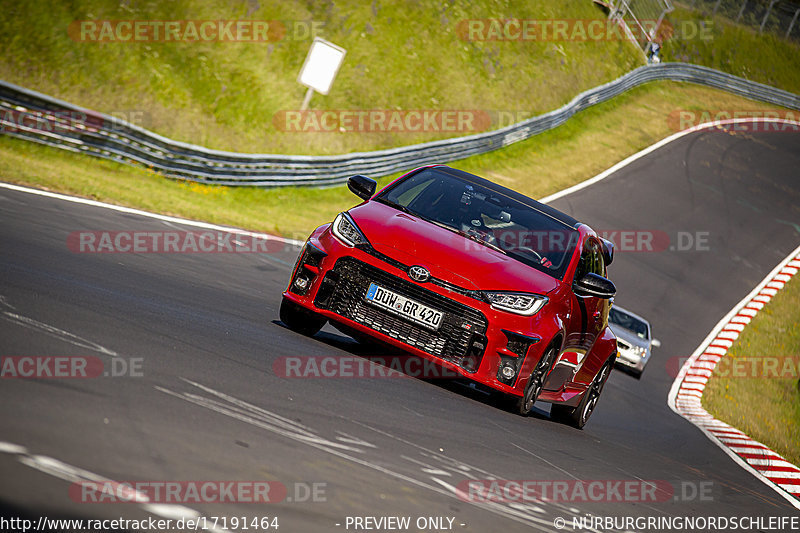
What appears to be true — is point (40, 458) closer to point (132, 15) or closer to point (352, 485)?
point (352, 485)

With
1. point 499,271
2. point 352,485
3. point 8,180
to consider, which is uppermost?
point 499,271

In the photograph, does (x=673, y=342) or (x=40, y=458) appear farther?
(x=673, y=342)

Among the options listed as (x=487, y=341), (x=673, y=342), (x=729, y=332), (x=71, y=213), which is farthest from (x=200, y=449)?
(x=729, y=332)

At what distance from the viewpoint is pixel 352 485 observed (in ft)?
16.7

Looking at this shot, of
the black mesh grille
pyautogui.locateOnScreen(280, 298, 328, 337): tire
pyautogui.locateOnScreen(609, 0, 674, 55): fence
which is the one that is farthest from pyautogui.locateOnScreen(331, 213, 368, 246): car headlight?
pyautogui.locateOnScreen(609, 0, 674, 55): fence

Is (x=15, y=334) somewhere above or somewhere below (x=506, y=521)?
below

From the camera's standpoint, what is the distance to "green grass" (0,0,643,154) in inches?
889

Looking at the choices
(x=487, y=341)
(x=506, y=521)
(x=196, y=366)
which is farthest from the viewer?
(x=487, y=341)

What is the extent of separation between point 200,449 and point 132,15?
22.5 m

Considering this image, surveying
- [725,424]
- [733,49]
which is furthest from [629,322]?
[733,49]

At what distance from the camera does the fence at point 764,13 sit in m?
53.2

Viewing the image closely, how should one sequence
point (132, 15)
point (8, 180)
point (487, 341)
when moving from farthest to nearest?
1. point (132, 15)
2. point (8, 180)
3. point (487, 341)

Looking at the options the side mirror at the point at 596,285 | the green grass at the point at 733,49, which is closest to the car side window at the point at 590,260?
the side mirror at the point at 596,285

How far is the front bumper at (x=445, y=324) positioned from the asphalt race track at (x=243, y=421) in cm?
41
